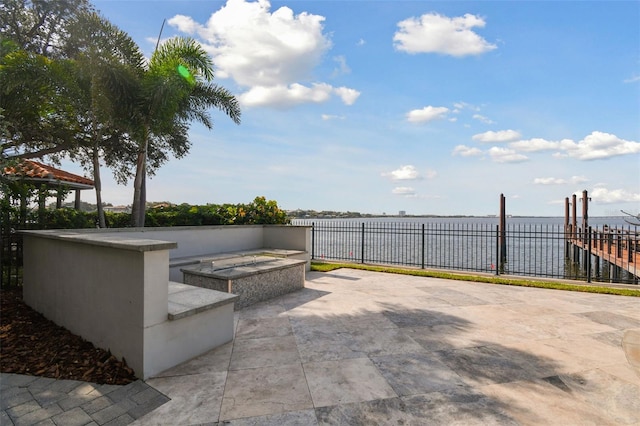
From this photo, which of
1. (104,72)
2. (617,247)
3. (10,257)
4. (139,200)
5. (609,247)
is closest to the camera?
(10,257)

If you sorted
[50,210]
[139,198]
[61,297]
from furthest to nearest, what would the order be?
[139,198] → [50,210] → [61,297]

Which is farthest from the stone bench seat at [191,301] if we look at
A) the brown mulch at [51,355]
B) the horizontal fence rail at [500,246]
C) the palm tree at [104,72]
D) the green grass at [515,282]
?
the horizontal fence rail at [500,246]

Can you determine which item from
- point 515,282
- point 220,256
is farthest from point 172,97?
point 515,282

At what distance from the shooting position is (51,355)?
12.5ft

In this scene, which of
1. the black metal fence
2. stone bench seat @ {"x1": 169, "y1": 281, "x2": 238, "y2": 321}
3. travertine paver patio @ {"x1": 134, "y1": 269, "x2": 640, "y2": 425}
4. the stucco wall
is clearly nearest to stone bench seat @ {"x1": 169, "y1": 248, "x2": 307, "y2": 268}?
travertine paver patio @ {"x1": 134, "y1": 269, "x2": 640, "y2": 425}

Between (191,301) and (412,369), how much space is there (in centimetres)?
275

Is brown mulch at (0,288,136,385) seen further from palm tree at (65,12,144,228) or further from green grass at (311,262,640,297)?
green grass at (311,262,640,297)

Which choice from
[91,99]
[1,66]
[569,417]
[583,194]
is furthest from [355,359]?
[583,194]

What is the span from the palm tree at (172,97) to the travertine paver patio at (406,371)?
18.8 feet

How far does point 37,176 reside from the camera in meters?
9.78

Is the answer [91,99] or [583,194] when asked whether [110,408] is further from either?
[583,194]

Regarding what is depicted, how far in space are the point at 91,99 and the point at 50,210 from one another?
3.27 metres

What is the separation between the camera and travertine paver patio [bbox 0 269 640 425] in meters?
2.77

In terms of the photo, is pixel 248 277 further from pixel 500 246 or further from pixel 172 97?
pixel 500 246
